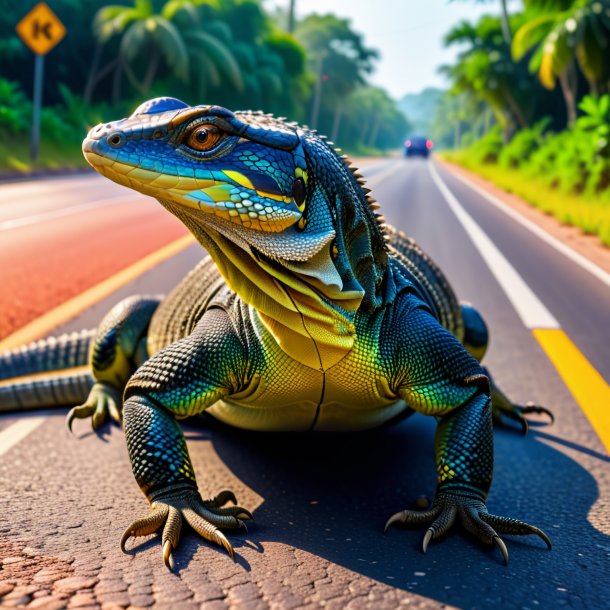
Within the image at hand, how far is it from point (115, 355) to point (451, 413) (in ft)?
6.39

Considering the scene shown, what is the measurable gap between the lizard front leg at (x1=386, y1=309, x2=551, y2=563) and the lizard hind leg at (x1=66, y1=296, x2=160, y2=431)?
170 cm

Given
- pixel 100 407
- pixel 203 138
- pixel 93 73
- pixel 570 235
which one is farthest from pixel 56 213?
pixel 93 73

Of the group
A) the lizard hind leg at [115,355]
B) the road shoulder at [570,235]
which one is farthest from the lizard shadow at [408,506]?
the road shoulder at [570,235]

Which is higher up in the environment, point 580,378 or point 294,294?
point 294,294

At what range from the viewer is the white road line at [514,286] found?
6.67 meters

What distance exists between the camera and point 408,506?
9.47 ft

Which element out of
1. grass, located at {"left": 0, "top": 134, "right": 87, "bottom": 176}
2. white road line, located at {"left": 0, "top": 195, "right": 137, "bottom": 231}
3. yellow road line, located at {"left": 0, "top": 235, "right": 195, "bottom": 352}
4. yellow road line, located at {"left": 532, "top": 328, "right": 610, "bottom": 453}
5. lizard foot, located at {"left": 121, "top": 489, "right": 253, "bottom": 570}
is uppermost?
lizard foot, located at {"left": 121, "top": 489, "right": 253, "bottom": 570}

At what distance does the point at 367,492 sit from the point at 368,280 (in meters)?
0.85

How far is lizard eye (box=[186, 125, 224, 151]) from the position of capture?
2395 mm

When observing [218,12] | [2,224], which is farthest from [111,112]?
[2,224]

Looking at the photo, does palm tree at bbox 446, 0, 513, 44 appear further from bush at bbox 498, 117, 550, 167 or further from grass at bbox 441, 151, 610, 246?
grass at bbox 441, 151, 610, 246

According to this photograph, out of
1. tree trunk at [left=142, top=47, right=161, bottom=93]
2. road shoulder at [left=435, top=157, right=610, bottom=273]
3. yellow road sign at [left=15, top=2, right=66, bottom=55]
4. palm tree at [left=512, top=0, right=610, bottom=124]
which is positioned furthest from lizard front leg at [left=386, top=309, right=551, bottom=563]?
tree trunk at [left=142, top=47, right=161, bottom=93]

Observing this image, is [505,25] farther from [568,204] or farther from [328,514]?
[328,514]

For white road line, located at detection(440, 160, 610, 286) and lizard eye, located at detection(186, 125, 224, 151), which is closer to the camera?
lizard eye, located at detection(186, 125, 224, 151)
